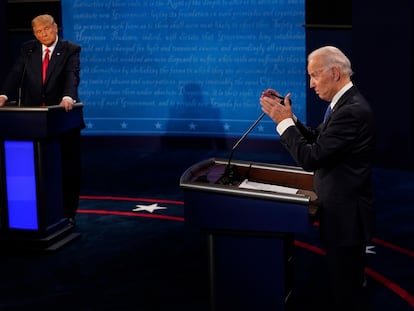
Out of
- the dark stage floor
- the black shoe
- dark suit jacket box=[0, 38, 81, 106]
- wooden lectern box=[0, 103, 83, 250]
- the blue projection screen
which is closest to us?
the dark stage floor

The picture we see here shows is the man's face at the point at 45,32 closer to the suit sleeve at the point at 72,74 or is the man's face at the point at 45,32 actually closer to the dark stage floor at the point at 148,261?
the suit sleeve at the point at 72,74

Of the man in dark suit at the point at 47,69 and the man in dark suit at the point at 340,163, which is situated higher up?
the man in dark suit at the point at 47,69

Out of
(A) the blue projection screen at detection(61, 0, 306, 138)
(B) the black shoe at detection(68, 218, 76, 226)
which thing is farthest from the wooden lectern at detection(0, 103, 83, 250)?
(A) the blue projection screen at detection(61, 0, 306, 138)

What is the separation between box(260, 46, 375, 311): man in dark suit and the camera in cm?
285

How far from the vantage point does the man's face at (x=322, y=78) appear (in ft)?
9.45

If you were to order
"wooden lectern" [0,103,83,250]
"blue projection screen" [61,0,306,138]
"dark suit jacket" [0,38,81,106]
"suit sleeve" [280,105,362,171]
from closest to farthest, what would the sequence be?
"suit sleeve" [280,105,362,171], "wooden lectern" [0,103,83,250], "dark suit jacket" [0,38,81,106], "blue projection screen" [61,0,306,138]

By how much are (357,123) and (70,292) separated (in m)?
2.23

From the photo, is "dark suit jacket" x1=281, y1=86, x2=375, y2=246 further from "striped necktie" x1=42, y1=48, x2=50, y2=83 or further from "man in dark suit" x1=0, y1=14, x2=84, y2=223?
"striped necktie" x1=42, y1=48, x2=50, y2=83

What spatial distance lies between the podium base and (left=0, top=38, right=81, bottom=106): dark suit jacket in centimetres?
103

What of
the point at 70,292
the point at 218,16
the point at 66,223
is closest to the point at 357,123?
the point at 70,292

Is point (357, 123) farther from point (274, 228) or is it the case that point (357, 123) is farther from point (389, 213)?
point (389, 213)

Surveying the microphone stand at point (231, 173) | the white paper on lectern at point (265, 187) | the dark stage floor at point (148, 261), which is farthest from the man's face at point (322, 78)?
the dark stage floor at point (148, 261)

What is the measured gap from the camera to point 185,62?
29.2ft

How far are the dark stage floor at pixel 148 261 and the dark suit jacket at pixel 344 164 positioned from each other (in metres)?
1.17
